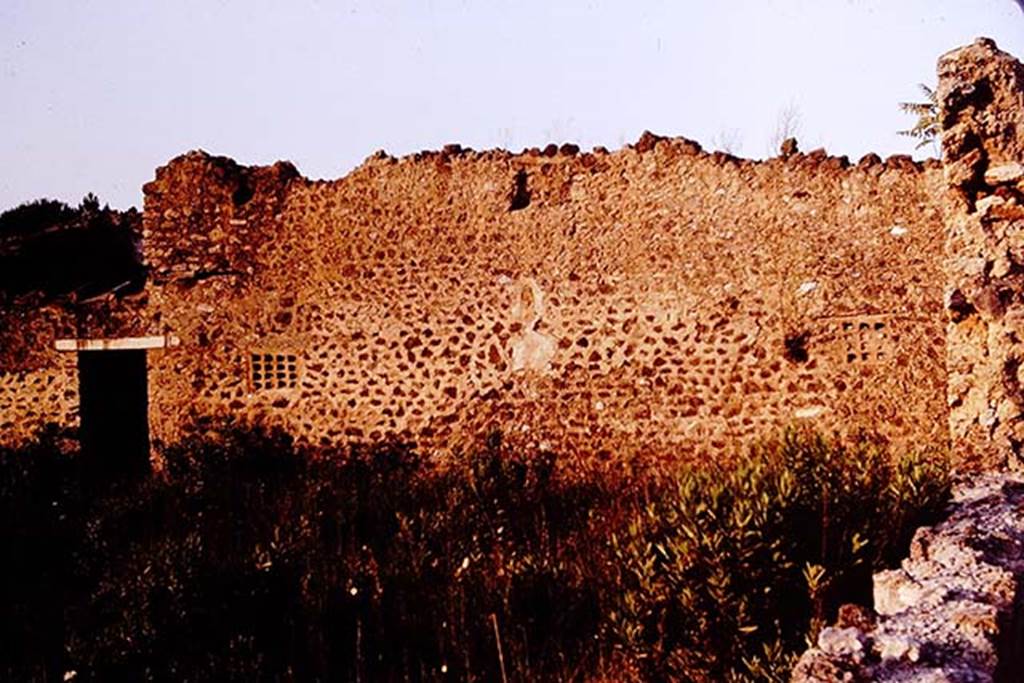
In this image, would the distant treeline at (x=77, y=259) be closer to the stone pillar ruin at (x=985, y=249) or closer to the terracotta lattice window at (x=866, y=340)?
the terracotta lattice window at (x=866, y=340)

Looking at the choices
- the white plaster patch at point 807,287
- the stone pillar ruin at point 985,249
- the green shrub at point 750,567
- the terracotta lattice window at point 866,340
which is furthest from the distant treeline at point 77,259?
the stone pillar ruin at point 985,249

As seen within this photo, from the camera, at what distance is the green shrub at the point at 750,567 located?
4371 mm

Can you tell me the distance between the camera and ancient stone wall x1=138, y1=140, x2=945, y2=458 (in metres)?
9.32

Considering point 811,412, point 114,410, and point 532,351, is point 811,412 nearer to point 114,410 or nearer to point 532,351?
point 532,351

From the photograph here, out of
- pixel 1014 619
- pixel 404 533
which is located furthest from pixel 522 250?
pixel 1014 619

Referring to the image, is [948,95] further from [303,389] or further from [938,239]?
[303,389]

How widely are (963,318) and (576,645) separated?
2646mm

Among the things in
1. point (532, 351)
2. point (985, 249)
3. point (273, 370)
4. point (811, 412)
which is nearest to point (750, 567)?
point (985, 249)

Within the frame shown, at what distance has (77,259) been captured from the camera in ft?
49.1

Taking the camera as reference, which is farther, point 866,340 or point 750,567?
point 866,340

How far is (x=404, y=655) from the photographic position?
517 centimetres

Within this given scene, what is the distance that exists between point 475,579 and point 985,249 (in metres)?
3.45

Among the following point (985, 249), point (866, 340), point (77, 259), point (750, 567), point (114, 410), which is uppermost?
point (77, 259)

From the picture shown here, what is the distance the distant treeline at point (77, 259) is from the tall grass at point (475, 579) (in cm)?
432
